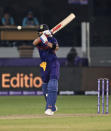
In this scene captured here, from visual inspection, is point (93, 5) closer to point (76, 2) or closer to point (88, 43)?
point (76, 2)

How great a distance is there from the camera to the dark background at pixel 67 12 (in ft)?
69.3

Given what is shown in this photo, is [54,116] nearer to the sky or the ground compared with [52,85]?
nearer to the ground

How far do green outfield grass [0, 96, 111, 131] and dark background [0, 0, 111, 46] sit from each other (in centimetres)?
409

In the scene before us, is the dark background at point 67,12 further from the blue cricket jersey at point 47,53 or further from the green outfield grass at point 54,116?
the blue cricket jersey at point 47,53

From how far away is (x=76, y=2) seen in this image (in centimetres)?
2184

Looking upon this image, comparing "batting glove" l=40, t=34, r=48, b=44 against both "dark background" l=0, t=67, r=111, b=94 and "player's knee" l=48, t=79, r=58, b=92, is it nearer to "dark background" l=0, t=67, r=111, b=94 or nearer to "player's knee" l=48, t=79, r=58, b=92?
"player's knee" l=48, t=79, r=58, b=92

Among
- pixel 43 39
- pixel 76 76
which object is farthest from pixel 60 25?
pixel 76 76

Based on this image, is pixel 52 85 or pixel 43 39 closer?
pixel 43 39

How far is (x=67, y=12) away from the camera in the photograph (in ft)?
72.0

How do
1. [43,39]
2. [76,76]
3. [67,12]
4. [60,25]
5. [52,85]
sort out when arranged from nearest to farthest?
[43,39] → [52,85] → [60,25] → [76,76] → [67,12]

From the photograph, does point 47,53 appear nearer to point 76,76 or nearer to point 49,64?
point 49,64

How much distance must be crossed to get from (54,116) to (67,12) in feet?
33.1

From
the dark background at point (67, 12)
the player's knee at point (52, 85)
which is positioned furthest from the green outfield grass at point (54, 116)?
the dark background at point (67, 12)

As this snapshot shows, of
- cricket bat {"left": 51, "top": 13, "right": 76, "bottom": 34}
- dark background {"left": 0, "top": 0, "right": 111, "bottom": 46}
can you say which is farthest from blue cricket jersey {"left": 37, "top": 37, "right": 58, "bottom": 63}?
dark background {"left": 0, "top": 0, "right": 111, "bottom": 46}
